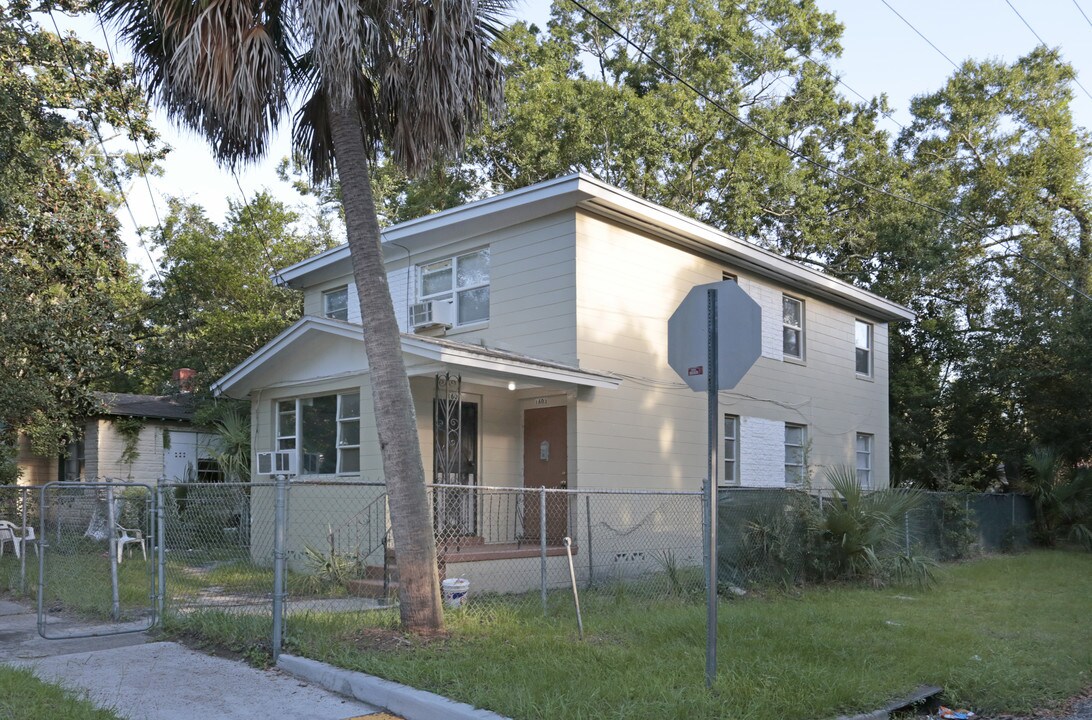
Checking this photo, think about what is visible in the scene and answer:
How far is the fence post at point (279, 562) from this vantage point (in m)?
7.67

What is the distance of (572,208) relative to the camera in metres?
13.6

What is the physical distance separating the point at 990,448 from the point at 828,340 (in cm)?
799

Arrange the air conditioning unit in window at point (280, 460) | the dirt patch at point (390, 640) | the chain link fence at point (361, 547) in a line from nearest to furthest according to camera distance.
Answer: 1. the dirt patch at point (390, 640)
2. the chain link fence at point (361, 547)
3. the air conditioning unit in window at point (280, 460)

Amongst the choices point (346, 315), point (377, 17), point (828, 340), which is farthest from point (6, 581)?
point (828, 340)

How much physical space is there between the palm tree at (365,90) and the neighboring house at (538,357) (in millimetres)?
3335

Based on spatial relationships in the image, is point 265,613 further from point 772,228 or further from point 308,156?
point 772,228

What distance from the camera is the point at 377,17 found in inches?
Result: 328

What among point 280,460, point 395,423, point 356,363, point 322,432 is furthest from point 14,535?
point 395,423

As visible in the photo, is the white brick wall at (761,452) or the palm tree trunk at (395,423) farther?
the white brick wall at (761,452)

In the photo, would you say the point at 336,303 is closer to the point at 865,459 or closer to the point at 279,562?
the point at 279,562

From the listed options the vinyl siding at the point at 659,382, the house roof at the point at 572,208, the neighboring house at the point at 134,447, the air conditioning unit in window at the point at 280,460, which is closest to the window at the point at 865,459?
the vinyl siding at the point at 659,382

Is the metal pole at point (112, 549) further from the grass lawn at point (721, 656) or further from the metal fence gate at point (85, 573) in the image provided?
the grass lawn at point (721, 656)

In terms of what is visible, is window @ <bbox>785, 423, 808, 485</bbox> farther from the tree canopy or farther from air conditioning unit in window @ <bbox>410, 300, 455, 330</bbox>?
the tree canopy

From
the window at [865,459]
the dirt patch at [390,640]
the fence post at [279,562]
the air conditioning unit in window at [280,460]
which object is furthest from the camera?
the window at [865,459]
